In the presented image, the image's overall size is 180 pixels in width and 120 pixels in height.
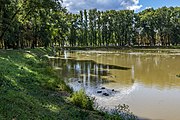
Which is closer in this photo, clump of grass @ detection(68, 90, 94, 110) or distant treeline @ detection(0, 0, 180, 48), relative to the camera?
clump of grass @ detection(68, 90, 94, 110)

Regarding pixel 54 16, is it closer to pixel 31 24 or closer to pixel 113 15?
pixel 31 24

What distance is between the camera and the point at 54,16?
68.9m

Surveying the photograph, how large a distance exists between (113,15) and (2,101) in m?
119

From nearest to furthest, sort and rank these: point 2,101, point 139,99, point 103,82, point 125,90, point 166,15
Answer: point 2,101 → point 139,99 → point 125,90 → point 103,82 → point 166,15

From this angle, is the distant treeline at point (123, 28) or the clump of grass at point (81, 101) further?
the distant treeline at point (123, 28)

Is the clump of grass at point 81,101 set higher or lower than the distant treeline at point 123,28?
lower

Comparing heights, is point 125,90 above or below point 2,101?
below

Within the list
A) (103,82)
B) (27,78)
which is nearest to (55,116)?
(27,78)

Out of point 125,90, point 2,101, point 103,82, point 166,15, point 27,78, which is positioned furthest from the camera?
point 166,15

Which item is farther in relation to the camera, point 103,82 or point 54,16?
point 54,16

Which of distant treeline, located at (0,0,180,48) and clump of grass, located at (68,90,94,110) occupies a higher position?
distant treeline, located at (0,0,180,48)

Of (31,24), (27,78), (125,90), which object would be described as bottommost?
(125,90)

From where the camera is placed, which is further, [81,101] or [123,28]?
[123,28]

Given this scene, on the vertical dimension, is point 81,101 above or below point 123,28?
below
